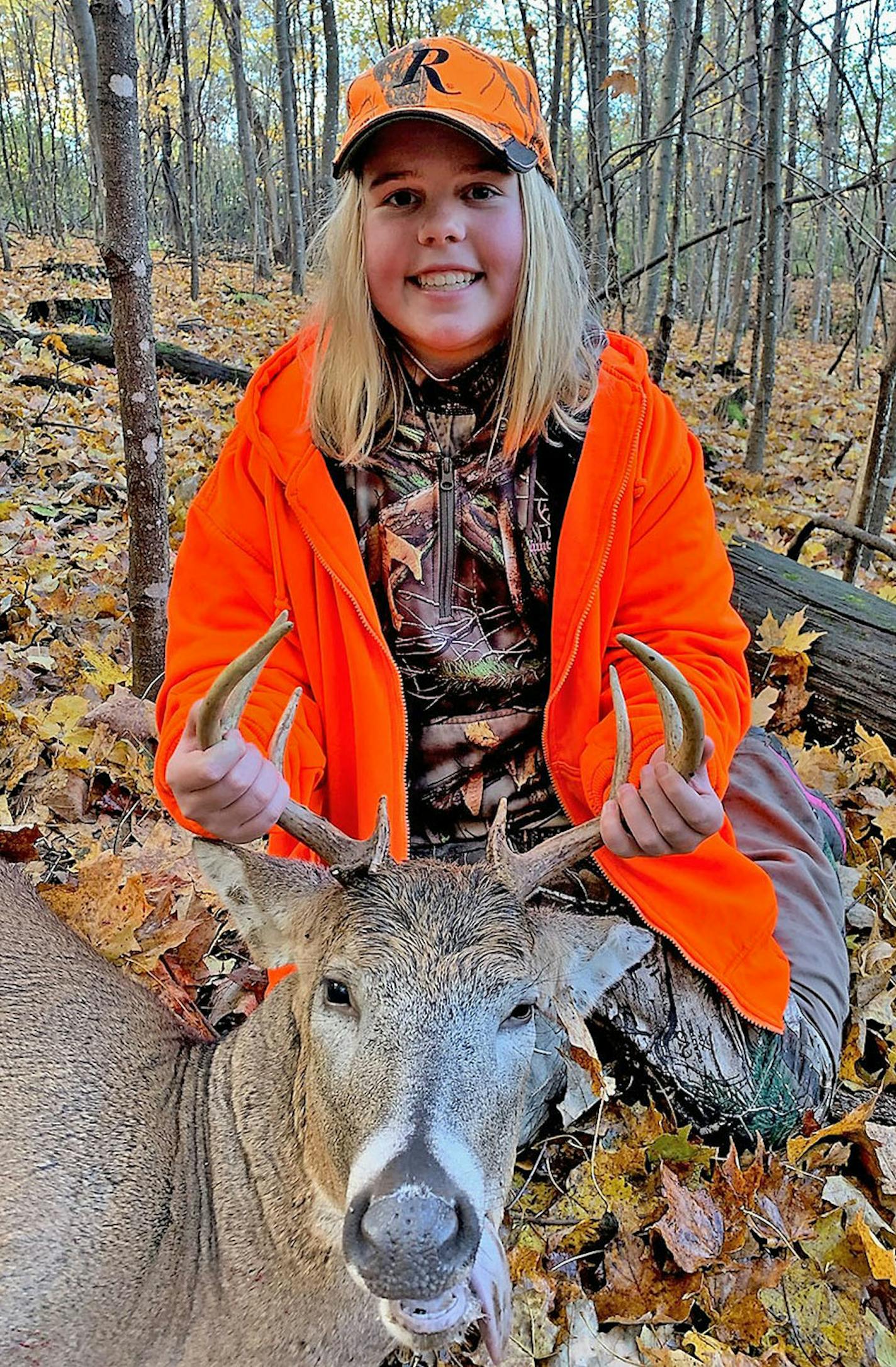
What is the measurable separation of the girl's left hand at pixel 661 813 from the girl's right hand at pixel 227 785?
704 millimetres

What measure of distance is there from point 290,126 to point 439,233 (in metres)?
13.9

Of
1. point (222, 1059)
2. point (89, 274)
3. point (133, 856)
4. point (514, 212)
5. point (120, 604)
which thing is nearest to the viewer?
point (222, 1059)

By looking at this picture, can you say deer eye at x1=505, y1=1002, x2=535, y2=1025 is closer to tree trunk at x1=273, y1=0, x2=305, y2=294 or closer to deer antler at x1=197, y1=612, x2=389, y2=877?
deer antler at x1=197, y1=612, x2=389, y2=877

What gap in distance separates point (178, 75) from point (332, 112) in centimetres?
1117

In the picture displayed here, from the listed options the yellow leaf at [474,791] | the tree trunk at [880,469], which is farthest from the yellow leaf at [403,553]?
the tree trunk at [880,469]

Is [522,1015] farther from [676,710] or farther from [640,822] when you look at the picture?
[676,710]

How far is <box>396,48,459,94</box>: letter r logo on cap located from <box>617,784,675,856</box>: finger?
1717 mm

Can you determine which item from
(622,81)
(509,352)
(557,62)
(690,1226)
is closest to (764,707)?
(509,352)

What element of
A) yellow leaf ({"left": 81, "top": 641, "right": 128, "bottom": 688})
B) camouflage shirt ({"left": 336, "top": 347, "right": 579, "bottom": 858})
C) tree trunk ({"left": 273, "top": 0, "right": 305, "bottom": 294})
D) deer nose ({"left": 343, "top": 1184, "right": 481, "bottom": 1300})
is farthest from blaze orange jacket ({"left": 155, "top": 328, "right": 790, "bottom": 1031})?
tree trunk ({"left": 273, "top": 0, "right": 305, "bottom": 294})

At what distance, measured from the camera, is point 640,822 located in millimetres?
2117

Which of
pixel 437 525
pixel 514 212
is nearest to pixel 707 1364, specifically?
pixel 437 525

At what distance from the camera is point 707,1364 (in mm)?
2234

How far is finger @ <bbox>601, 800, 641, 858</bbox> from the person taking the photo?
2148mm

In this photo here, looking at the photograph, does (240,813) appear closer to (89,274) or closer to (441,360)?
(441,360)
